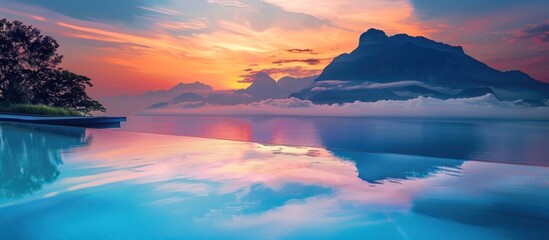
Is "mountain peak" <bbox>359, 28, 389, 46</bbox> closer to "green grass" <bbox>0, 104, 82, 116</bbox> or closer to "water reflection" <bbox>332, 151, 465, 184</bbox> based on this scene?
"green grass" <bbox>0, 104, 82, 116</bbox>

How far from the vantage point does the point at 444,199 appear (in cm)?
477

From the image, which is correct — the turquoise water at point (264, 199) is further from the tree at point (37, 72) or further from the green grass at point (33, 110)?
the tree at point (37, 72)

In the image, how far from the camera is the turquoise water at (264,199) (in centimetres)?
350

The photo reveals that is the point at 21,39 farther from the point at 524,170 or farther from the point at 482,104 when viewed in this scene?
the point at 482,104

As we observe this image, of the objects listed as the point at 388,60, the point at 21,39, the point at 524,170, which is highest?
the point at 388,60

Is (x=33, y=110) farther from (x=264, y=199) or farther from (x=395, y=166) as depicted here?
(x=395, y=166)

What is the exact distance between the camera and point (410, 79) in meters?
173

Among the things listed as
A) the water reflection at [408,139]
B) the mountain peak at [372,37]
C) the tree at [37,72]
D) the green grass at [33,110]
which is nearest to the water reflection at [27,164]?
the water reflection at [408,139]

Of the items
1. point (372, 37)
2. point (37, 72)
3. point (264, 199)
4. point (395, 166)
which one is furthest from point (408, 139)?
point (372, 37)

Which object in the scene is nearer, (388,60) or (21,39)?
(21,39)

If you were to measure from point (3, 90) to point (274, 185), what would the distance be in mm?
31398

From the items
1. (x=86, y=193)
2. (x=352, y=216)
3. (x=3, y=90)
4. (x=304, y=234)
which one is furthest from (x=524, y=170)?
(x=3, y=90)

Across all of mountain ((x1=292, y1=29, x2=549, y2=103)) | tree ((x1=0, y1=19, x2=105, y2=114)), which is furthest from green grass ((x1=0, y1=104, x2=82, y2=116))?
mountain ((x1=292, y1=29, x2=549, y2=103))

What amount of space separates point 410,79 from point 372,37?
37862 millimetres
